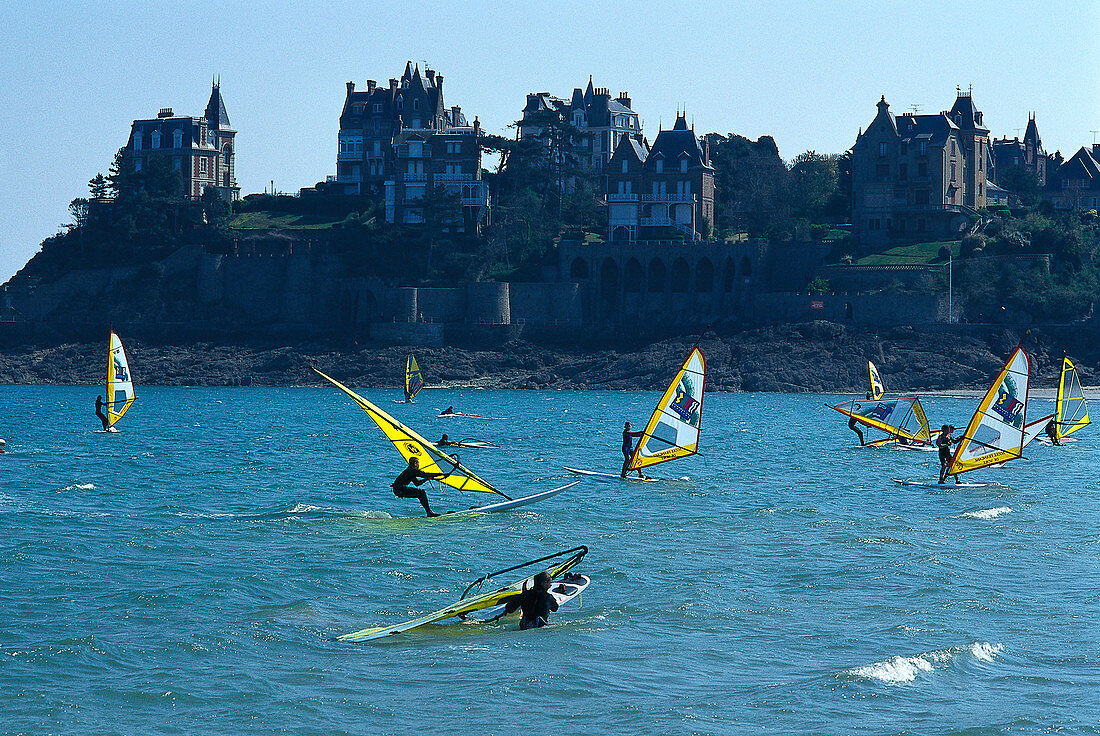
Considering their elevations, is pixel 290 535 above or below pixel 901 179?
below

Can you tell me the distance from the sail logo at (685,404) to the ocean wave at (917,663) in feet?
49.4

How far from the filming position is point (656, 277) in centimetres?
10306

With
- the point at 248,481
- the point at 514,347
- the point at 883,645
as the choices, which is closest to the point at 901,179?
the point at 514,347

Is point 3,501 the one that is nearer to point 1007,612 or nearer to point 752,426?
point 1007,612

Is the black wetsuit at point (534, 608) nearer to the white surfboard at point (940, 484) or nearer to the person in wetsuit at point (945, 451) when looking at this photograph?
the person in wetsuit at point (945, 451)

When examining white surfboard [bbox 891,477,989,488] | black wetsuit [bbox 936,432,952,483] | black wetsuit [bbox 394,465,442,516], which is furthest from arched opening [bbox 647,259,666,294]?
black wetsuit [bbox 394,465,442,516]

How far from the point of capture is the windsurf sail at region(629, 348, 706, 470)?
3272 centimetres

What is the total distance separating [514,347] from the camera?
329 ft

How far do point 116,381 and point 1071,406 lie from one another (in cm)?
3973

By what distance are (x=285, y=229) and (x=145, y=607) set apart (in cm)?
9319

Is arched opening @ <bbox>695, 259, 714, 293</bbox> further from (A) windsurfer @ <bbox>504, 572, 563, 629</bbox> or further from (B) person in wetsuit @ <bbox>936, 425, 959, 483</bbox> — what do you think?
(A) windsurfer @ <bbox>504, 572, 563, 629</bbox>

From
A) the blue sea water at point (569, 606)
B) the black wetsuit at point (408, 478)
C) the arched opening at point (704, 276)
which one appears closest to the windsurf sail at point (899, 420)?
the blue sea water at point (569, 606)

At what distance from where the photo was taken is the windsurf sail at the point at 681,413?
32719 mm

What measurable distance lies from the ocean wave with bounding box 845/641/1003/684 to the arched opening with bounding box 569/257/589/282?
8484 cm
